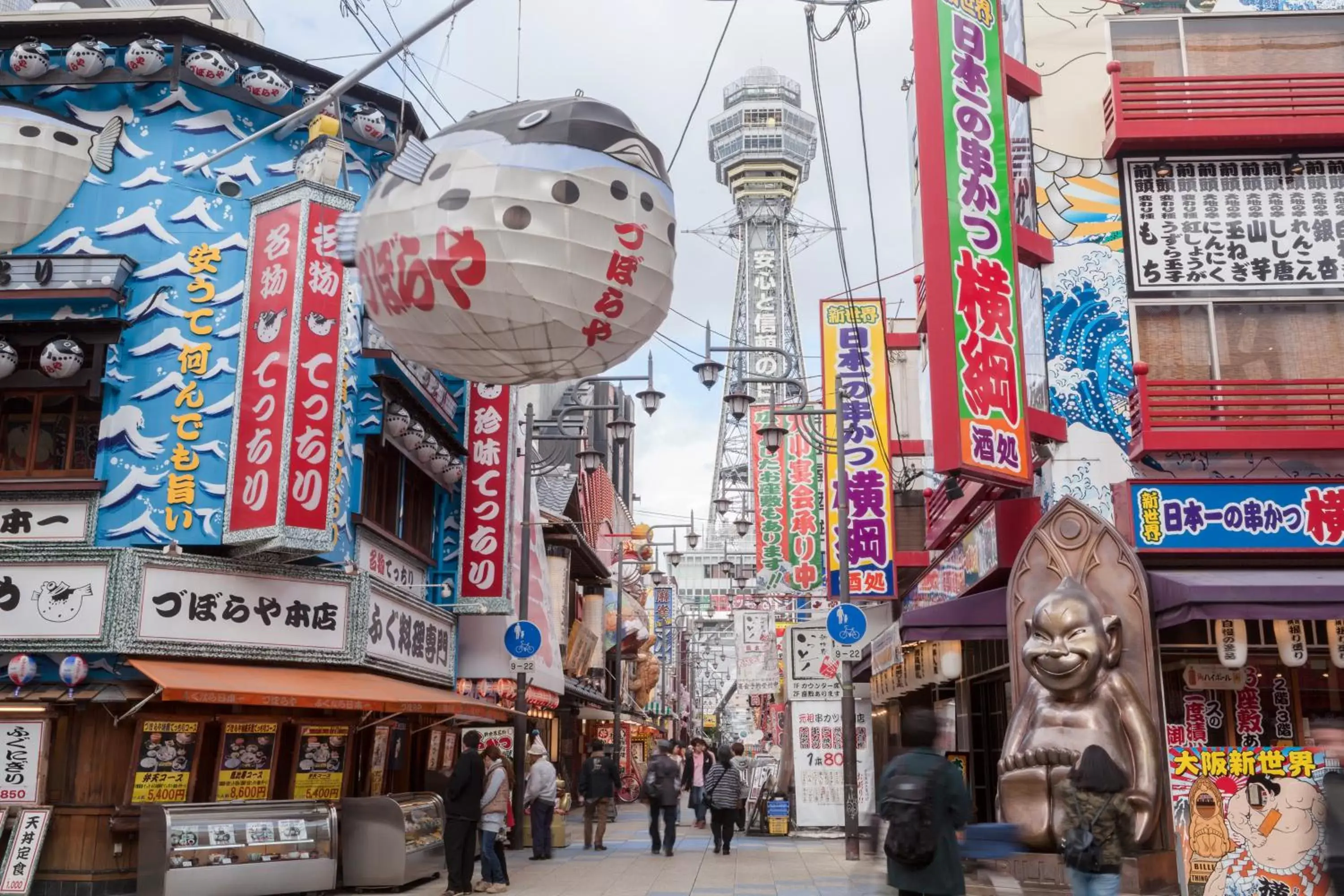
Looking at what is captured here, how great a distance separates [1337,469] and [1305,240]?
3116mm

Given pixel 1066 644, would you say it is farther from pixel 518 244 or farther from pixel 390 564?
pixel 390 564

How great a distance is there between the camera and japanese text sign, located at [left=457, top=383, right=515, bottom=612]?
20.8 m

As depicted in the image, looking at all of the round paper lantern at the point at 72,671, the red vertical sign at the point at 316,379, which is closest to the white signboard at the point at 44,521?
the round paper lantern at the point at 72,671

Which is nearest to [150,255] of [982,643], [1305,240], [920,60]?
[920,60]

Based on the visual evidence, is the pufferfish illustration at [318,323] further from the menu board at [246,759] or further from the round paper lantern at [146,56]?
the menu board at [246,759]

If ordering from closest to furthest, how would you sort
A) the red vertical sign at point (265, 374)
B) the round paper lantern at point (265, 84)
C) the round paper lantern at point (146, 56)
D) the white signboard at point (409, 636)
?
the red vertical sign at point (265, 374), the round paper lantern at point (146, 56), the round paper lantern at point (265, 84), the white signboard at point (409, 636)

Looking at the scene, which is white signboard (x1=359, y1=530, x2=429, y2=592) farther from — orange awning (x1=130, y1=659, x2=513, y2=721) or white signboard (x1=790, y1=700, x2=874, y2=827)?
white signboard (x1=790, y1=700, x2=874, y2=827)

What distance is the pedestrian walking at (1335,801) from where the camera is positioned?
7.27m

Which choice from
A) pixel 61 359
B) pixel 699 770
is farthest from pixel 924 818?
pixel 699 770

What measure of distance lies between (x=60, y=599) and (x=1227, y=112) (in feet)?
50.9

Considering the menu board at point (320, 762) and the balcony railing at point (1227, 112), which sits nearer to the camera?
the balcony railing at point (1227, 112)

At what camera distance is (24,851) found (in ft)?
44.5

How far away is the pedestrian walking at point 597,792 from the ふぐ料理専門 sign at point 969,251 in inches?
406

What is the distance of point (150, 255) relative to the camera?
53.3ft
